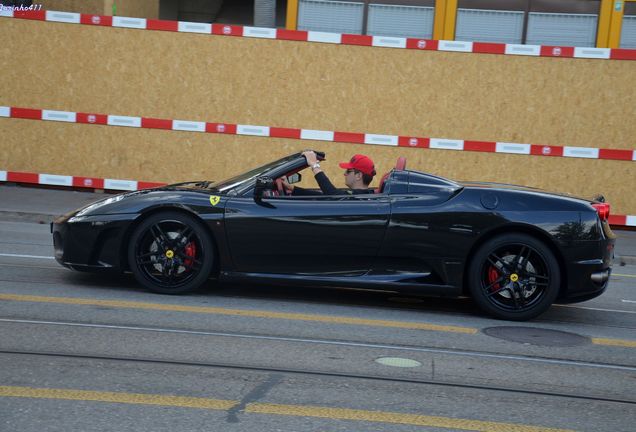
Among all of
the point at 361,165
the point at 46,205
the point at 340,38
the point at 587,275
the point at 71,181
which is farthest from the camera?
the point at 71,181

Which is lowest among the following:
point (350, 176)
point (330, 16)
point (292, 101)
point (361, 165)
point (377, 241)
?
point (377, 241)

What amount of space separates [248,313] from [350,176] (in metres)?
1.62

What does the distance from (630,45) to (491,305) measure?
12.8 metres

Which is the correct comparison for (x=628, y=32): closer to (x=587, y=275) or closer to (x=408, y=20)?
(x=408, y=20)

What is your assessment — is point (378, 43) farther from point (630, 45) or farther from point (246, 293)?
point (246, 293)

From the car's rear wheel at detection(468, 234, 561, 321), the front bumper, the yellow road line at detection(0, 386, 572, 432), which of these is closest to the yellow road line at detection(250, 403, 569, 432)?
the yellow road line at detection(0, 386, 572, 432)

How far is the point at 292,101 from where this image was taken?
48.8 feet

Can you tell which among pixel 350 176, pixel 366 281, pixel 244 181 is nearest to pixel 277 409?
pixel 366 281

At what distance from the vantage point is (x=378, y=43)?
14.8 metres

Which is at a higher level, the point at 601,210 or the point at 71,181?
the point at 601,210

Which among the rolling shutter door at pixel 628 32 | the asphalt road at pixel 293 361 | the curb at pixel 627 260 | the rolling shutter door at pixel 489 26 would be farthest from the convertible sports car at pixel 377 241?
the rolling shutter door at pixel 628 32

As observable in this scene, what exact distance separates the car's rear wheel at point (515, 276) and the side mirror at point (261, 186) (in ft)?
5.87

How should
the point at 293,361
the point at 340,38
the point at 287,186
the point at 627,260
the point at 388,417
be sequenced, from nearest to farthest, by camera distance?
1. the point at 388,417
2. the point at 293,361
3. the point at 287,186
4. the point at 627,260
5. the point at 340,38

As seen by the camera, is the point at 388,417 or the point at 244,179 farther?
the point at 244,179
